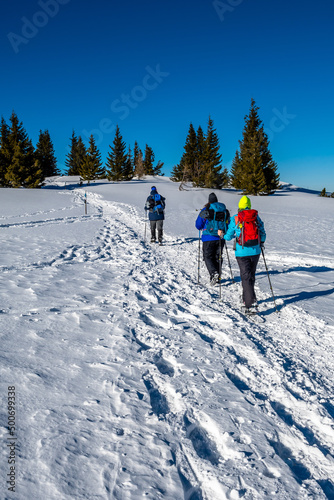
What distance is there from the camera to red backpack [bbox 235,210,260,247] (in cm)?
495

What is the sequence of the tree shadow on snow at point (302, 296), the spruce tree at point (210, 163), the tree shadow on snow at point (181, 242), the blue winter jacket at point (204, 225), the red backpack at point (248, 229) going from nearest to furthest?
1. the red backpack at point (248, 229)
2. the tree shadow on snow at point (302, 296)
3. the blue winter jacket at point (204, 225)
4. the tree shadow on snow at point (181, 242)
5. the spruce tree at point (210, 163)

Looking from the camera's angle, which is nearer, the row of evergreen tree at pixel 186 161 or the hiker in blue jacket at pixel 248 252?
the hiker in blue jacket at pixel 248 252

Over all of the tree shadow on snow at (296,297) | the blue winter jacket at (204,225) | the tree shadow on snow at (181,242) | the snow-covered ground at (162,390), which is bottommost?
the snow-covered ground at (162,390)

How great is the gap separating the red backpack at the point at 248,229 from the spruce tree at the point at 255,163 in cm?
3747

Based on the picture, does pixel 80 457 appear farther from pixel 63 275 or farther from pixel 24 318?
pixel 63 275

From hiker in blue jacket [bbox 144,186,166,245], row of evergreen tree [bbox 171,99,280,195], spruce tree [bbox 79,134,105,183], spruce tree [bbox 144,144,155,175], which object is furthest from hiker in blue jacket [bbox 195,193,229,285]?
spruce tree [bbox 144,144,155,175]

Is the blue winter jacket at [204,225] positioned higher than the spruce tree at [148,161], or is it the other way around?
the spruce tree at [148,161]

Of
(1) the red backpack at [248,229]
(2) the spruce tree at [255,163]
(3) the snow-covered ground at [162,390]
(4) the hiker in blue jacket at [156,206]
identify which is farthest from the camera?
(2) the spruce tree at [255,163]

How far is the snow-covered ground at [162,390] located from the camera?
2057 mm

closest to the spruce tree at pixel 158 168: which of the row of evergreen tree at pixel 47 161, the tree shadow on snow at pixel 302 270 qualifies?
the row of evergreen tree at pixel 47 161

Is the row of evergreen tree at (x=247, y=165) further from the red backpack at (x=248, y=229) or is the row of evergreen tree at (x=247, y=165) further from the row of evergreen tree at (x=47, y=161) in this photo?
the red backpack at (x=248, y=229)

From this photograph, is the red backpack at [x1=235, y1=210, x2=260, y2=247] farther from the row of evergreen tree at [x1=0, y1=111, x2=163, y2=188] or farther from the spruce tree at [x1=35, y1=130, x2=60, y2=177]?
the spruce tree at [x1=35, y1=130, x2=60, y2=177]

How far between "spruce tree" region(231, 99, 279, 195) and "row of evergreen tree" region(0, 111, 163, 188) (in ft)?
79.9

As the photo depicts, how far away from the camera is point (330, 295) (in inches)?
240
